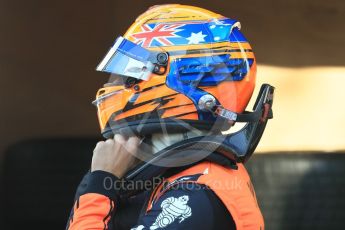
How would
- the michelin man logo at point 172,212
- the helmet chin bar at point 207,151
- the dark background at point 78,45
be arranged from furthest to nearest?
the dark background at point 78,45, the helmet chin bar at point 207,151, the michelin man logo at point 172,212

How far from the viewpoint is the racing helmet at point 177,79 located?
1.41 m

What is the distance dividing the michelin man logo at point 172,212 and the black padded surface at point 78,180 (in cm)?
159

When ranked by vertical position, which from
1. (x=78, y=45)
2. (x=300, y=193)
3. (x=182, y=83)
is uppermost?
(x=182, y=83)

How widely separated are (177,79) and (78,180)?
1.54 meters

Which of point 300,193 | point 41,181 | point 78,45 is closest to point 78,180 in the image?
point 41,181

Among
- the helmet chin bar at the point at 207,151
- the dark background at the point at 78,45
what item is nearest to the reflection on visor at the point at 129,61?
the helmet chin bar at the point at 207,151

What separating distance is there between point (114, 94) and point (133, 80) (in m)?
0.06

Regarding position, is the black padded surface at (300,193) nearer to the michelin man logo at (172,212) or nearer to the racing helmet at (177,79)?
the racing helmet at (177,79)

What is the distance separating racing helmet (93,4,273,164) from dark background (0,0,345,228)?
4.61 ft

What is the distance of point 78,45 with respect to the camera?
2.87 meters

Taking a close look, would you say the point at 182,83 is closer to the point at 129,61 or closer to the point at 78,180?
the point at 129,61

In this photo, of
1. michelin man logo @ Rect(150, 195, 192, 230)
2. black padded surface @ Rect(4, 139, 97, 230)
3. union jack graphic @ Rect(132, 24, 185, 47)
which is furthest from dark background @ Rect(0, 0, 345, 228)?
michelin man logo @ Rect(150, 195, 192, 230)

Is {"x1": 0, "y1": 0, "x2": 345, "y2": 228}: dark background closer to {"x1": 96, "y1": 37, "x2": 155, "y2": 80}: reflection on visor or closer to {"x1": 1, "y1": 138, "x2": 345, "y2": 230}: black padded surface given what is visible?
{"x1": 1, "y1": 138, "x2": 345, "y2": 230}: black padded surface

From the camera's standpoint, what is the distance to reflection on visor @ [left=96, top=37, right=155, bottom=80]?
1.42m
